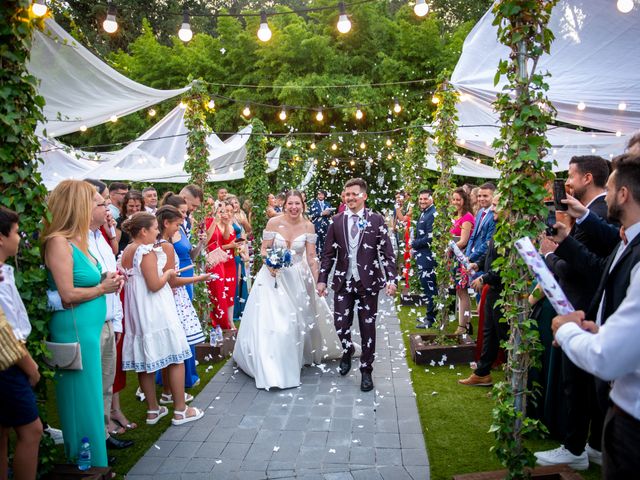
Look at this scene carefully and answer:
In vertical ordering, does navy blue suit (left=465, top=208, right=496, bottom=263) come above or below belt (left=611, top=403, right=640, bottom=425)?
above

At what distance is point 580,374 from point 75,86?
5300 millimetres

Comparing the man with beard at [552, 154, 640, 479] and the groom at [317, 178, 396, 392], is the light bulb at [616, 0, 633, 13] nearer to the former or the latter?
the man with beard at [552, 154, 640, 479]

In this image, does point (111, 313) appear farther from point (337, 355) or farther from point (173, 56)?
point (173, 56)

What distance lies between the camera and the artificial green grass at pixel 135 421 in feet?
13.4

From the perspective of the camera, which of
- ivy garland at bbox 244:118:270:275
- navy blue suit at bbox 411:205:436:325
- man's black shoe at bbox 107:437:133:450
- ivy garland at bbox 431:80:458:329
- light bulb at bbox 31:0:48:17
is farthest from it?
ivy garland at bbox 244:118:270:275

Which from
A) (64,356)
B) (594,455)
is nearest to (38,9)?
(64,356)

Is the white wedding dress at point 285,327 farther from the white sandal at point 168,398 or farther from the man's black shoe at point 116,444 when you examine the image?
the man's black shoe at point 116,444

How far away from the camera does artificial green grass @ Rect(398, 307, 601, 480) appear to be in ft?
12.8

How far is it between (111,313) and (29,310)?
0.85 meters

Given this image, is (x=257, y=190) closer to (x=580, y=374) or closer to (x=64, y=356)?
(x=64, y=356)

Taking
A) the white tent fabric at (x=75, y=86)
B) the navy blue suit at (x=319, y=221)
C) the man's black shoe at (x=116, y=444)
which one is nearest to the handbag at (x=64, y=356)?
the man's black shoe at (x=116, y=444)

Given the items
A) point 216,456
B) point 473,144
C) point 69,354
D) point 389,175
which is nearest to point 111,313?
point 69,354

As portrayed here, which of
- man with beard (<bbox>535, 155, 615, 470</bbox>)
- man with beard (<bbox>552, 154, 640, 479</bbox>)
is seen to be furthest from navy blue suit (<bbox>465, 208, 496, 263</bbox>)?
man with beard (<bbox>552, 154, 640, 479</bbox>)

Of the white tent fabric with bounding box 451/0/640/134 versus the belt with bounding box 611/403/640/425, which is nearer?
the belt with bounding box 611/403/640/425
